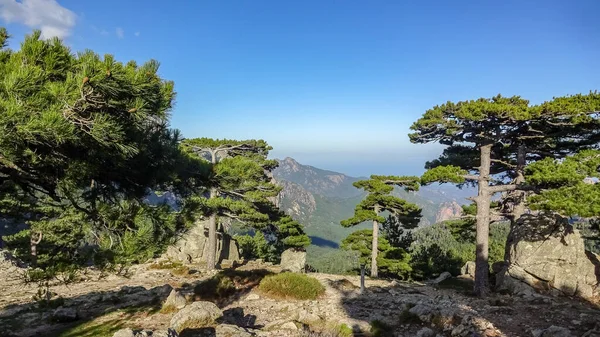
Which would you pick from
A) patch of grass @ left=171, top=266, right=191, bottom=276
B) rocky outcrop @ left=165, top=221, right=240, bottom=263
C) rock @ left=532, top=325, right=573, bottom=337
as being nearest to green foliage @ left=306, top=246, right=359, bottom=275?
rocky outcrop @ left=165, top=221, right=240, bottom=263

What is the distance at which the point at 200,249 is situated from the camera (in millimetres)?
29828

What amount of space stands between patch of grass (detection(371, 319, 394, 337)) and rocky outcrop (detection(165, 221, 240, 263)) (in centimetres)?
2156

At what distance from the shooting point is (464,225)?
68.5 ft

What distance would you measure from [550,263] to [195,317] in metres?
15.8

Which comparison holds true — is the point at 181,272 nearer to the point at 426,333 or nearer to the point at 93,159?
the point at 426,333

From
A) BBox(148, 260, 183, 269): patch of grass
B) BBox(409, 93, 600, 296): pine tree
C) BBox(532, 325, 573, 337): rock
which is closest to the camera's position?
BBox(532, 325, 573, 337): rock

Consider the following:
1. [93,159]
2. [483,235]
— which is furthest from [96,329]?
[483,235]

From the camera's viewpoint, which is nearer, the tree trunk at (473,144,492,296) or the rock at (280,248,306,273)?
the tree trunk at (473,144,492,296)

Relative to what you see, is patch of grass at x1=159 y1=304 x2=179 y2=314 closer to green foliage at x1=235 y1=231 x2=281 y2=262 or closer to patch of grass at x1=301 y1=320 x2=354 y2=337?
patch of grass at x1=301 y1=320 x2=354 y2=337

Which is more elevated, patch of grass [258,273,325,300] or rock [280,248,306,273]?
patch of grass [258,273,325,300]

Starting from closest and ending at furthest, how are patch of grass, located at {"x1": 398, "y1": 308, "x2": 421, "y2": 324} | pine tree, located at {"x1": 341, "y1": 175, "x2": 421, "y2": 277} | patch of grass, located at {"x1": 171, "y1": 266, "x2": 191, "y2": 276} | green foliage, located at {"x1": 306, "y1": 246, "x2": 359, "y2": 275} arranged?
patch of grass, located at {"x1": 398, "y1": 308, "x2": 421, "y2": 324} < patch of grass, located at {"x1": 171, "y1": 266, "x2": 191, "y2": 276} < pine tree, located at {"x1": 341, "y1": 175, "x2": 421, "y2": 277} < green foliage, located at {"x1": 306, "y1": 246, "x2": 359, "y2": 275}

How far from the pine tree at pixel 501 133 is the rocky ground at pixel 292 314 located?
4.57 metres

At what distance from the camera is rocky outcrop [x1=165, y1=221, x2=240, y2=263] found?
2873 centimetres

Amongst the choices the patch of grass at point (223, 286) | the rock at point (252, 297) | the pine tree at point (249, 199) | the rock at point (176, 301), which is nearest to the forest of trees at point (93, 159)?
the rock at point (176, 301)
